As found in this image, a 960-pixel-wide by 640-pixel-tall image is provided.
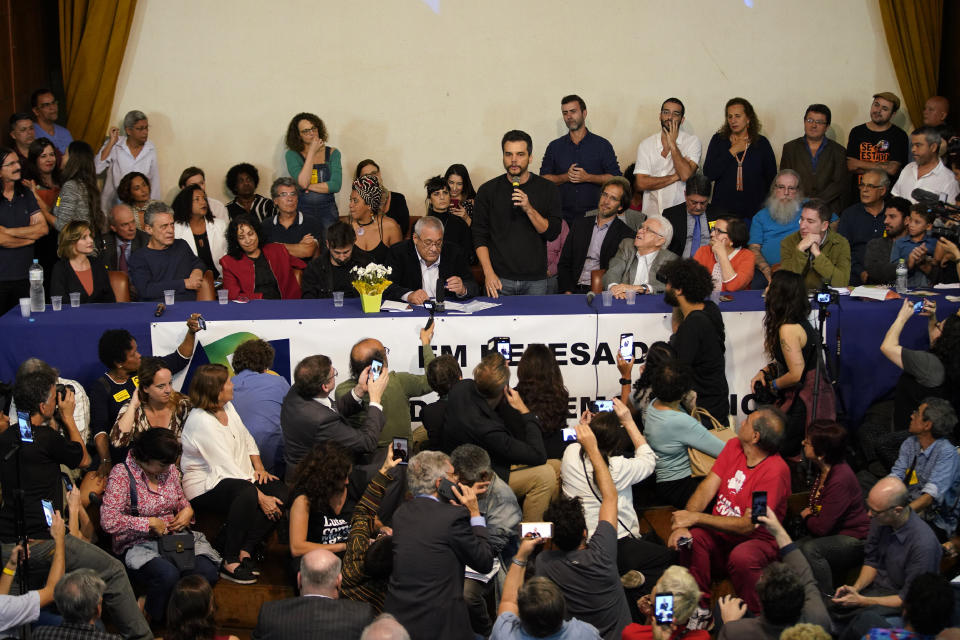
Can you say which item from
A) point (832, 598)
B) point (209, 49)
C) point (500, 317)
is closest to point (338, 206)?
point (209, 49)

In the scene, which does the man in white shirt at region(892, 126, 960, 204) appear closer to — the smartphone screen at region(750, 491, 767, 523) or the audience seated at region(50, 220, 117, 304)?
the smartphone screen at region(750, 491, 767, 523)

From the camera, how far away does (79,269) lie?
613cm

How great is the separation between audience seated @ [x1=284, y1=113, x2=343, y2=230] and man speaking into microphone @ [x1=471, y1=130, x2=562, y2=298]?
1.83 meters

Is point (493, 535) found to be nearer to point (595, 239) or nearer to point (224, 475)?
point (224, 475)

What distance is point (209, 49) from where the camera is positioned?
8.51 meters

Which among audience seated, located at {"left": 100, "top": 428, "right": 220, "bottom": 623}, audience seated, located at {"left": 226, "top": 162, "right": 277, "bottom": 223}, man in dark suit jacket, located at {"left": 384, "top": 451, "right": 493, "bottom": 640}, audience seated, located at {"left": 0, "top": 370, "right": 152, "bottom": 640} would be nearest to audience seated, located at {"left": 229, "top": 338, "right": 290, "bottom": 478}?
audience seated, located at {"left": 100, "top": 428, "right": 220, "bottom": 623}

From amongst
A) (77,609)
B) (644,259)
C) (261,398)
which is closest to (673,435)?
(644,259)

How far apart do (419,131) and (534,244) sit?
2.50 metres

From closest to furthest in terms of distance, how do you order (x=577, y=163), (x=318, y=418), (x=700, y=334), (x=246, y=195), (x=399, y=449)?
(x=399, y=449) < (x=318, y=418) < (x=700, y=334) < (x=577, y=163) < (x=246, y=195)

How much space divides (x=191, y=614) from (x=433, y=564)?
2.73 feet

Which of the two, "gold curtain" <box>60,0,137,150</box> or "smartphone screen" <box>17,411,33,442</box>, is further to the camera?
"gold curtain" <box>60,0,137,150</box>

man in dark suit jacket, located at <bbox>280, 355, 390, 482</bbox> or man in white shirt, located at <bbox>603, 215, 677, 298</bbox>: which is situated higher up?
man in white shirt, located at <bbox>603, 215, 677, 298</bbox>

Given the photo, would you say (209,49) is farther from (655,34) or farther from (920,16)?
(920,16)

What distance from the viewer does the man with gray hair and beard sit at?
693cm
